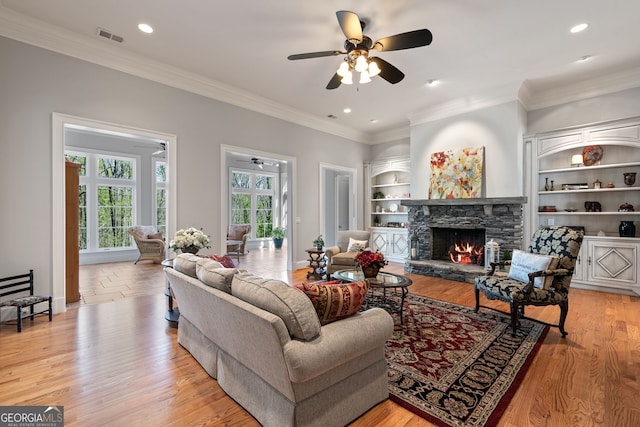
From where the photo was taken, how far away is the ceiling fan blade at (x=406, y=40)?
272cm

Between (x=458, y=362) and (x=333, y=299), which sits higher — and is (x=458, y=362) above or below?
below

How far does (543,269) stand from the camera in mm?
3133

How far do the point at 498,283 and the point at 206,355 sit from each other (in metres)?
3.06

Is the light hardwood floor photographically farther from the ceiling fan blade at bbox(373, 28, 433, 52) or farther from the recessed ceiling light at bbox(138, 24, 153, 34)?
the recessed ceiling light at bbox(138, 24, 153, 34)

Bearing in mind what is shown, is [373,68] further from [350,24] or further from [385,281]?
[385,281]

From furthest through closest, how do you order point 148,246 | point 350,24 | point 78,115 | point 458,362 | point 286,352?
point 148,246 → point 78,115 → point 350,24 → point 458,362 → point 286,352

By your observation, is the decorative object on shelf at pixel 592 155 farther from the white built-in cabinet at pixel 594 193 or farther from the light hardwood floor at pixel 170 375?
the light hardwood floor at pixel 170 375

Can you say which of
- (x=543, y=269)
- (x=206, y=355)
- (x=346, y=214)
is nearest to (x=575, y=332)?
(x=543, y=269)

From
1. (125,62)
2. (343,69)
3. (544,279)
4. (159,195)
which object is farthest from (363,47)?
(159,195)

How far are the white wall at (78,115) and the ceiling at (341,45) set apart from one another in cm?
21

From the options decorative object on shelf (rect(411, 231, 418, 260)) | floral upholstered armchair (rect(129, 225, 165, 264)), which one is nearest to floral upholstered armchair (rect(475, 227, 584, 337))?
decorative object on shelf (rect(411, 231, 418, 260))

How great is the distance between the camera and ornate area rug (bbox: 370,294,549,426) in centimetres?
199

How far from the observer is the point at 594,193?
16.5ft

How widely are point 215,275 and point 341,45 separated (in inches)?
131
